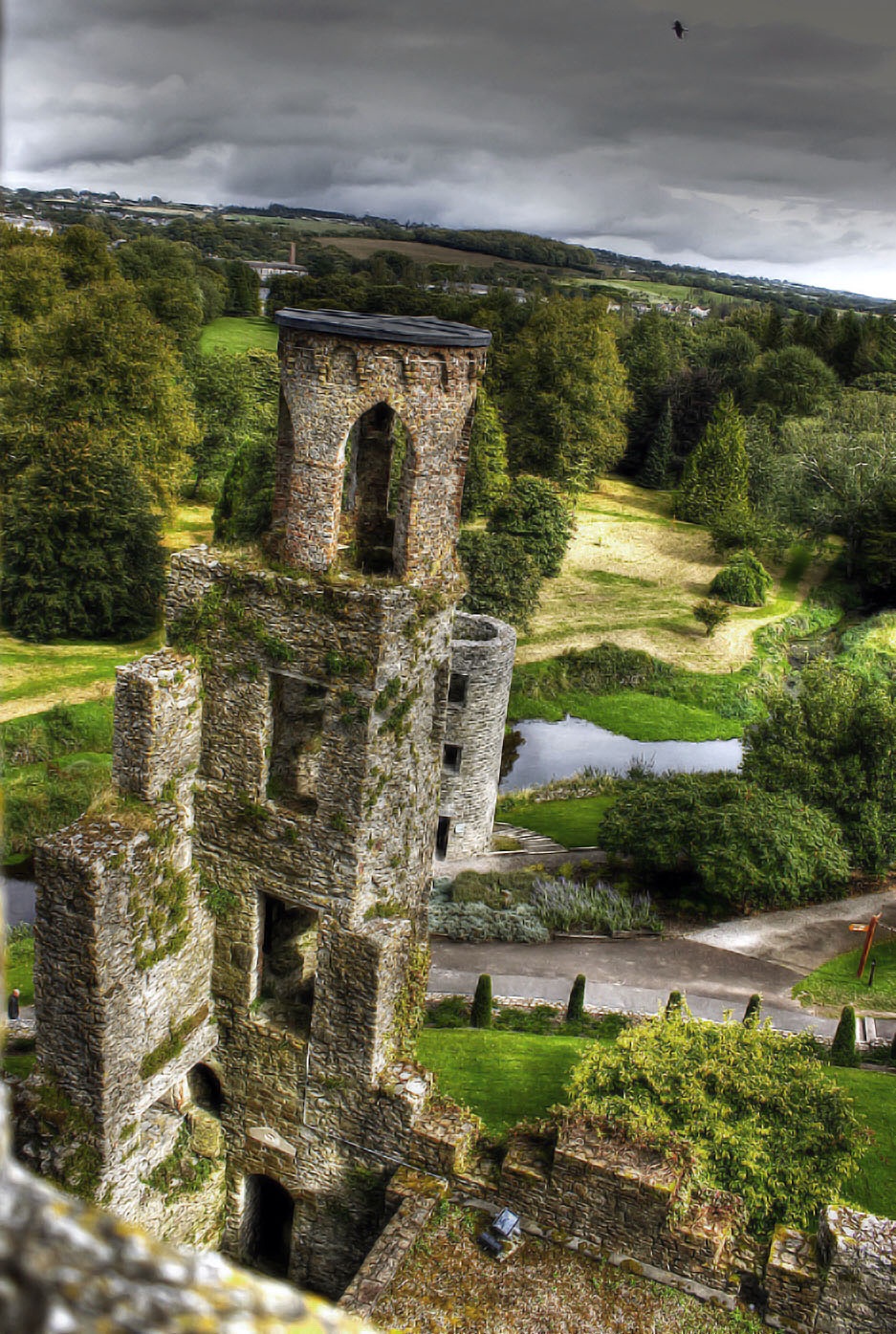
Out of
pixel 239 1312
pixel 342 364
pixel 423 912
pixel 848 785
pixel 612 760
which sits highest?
pixel 342 364

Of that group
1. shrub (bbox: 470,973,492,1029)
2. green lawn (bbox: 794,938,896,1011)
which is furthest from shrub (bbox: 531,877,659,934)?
shrub (bbox: 470,973,492,1029)

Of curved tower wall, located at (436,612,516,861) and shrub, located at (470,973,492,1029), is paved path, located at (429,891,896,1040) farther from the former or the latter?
curved tower wall, located at (436,612,516,861)

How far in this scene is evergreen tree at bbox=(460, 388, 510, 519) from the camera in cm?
4941

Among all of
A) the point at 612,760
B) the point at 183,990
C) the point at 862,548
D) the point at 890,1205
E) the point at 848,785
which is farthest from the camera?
the point at 862,548

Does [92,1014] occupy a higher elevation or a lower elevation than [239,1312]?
lower

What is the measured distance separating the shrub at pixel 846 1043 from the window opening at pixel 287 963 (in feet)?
33.9

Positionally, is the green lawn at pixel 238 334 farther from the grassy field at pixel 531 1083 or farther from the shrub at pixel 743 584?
the grassy field at pixel 531 1083

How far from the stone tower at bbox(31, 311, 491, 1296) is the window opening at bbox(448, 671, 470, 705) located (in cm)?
1269

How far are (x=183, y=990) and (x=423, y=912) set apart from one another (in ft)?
10.9

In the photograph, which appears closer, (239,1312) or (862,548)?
(239,1312)

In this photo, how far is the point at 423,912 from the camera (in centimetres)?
1476

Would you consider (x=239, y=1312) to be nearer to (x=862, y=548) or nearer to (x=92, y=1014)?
(x=92, y=1014)

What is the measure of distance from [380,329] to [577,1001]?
1344 cm

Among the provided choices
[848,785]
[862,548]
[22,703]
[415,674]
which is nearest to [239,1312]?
[415,674]
